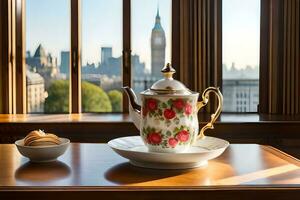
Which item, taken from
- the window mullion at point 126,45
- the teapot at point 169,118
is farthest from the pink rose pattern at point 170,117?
the window mullion at point 126,45

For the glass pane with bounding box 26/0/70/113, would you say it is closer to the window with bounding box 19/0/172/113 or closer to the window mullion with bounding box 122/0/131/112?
the window with bounding box 19/0/172/113

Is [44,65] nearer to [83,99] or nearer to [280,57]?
[83,99]

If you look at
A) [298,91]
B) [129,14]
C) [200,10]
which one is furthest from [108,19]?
[298,91]

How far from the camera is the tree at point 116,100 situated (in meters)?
3.85

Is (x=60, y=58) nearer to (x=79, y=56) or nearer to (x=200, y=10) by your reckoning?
(x=79, y=56)

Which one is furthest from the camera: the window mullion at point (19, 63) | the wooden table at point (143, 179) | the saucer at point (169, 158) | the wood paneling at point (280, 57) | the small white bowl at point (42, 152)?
the window mullion at point (19, 63)

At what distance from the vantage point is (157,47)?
3.86 m

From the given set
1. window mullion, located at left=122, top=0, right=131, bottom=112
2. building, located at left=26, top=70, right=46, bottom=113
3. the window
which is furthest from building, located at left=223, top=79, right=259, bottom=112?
building, located at left=26, top=70, right=46, bottom=113

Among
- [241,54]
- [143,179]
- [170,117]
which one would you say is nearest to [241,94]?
[241,54]

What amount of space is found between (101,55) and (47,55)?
1.62 feet

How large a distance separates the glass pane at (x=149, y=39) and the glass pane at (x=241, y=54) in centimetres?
53

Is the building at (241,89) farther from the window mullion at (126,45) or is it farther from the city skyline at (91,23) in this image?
the window mullion at (126,45)

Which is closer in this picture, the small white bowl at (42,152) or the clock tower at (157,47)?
the small white bowl at (42,152)
